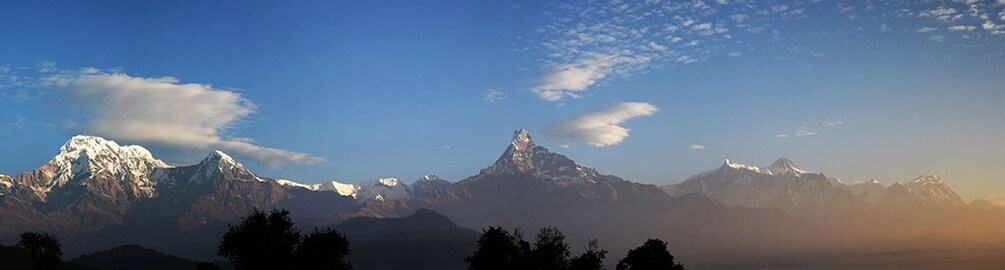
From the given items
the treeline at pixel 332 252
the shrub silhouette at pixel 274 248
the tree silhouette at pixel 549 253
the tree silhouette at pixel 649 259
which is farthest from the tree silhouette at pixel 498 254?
the shrub silhouette at pixel 274 248

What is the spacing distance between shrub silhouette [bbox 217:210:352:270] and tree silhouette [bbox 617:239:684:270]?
186ft

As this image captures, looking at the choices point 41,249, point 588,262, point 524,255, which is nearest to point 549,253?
point 524,255

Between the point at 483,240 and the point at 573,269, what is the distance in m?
18.8

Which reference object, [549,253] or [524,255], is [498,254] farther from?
[549,253]

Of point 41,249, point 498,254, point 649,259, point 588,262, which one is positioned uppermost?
point 649,259

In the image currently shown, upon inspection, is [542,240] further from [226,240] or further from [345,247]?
[226,240]

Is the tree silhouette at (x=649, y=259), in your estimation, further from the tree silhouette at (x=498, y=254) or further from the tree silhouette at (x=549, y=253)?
the tree silhouette at (x=498, y=254)

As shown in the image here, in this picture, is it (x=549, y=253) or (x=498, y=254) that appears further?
(x=498, y=254)

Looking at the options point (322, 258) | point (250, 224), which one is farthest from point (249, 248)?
point (322, 258)

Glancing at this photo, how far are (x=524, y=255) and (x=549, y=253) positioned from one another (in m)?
4.95

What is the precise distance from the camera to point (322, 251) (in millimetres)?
140250

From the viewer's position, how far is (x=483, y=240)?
483 ft

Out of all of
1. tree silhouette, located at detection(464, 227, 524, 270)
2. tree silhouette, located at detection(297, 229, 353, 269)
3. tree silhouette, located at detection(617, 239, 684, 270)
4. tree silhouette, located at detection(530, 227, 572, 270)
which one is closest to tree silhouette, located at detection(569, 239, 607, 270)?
tree silhouette, located at detection(530, 227, 572, 270)

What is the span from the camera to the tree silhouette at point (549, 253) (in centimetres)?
14288
